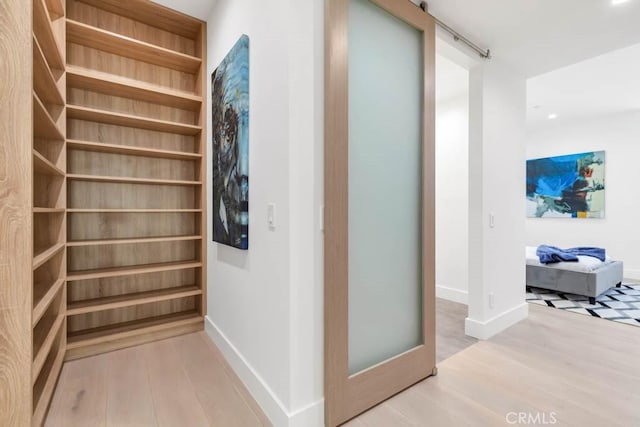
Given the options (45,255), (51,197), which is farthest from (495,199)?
(51,197)

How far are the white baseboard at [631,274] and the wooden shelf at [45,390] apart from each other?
22.8 feet

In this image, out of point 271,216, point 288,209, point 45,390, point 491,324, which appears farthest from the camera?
point 491,324

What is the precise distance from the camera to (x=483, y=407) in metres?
1.64

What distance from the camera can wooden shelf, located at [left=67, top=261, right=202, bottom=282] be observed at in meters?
2.19

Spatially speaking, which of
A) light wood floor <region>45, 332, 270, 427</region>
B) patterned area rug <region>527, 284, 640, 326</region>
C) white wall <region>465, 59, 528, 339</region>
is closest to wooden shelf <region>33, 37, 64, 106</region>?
light wood floor <region>45, 332, 270, 427</region>

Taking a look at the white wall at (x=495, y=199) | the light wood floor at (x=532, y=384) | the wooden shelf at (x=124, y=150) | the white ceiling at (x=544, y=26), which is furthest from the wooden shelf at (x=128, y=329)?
the white ceiling at (x=544, y=26)

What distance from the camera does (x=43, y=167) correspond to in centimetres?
173

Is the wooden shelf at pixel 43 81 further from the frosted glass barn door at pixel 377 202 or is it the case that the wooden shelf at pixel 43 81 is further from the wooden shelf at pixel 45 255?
the frosted glass barn door at pixel 377 202

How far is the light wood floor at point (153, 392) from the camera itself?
1550 millimetres

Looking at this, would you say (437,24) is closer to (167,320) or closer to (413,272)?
(413,272)

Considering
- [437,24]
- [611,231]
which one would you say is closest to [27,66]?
[437,24]

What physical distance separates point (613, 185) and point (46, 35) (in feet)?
23.8

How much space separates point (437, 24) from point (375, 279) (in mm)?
1873

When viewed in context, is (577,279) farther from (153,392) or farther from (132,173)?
(132,173)
